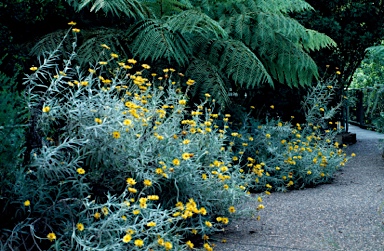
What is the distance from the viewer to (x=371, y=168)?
6.57 meters

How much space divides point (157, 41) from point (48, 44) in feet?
3.41

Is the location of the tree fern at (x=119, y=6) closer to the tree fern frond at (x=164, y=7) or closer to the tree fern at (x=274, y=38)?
the tree fern frond at (x=164, y=7)

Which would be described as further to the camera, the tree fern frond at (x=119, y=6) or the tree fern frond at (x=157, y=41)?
the tree fern frond at (x=157, y=41)

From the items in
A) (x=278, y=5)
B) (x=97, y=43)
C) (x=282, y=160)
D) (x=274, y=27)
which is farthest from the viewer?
(x=278, y=5)

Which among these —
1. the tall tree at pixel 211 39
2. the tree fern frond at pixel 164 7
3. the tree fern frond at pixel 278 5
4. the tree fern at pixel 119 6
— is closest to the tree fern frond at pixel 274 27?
the tall tree at pixel 211 39

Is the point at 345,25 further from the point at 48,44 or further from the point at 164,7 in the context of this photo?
the point at 48,44

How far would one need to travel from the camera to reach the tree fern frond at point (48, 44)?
4.87 metres

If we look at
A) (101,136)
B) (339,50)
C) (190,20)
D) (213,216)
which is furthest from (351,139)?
(101,136)

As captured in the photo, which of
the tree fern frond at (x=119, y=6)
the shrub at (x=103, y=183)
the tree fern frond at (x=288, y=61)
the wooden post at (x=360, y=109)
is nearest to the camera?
the shrub at (x=103, y=183)

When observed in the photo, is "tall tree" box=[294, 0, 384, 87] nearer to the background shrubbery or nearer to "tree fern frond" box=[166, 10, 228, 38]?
"tree fern frond" box=[166, 10, 228, 38]

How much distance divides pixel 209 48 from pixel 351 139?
4.59 metres

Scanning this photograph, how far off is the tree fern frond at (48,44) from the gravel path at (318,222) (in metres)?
2.29

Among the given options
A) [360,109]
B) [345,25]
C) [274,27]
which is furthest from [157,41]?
[360,109]

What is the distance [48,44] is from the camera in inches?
195
